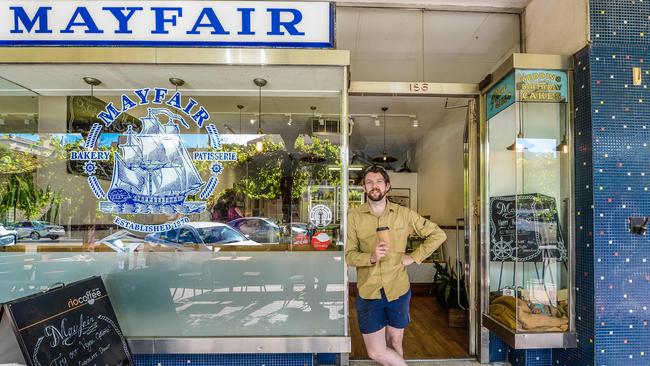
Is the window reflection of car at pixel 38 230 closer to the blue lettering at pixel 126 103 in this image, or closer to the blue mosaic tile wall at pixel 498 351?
the blue lettering at pixel 126 103

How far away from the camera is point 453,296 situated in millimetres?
4594

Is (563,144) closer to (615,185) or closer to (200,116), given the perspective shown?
(615,185)

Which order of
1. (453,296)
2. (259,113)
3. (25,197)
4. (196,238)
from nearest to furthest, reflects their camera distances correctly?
(196,238)
(25,197)
(259,113)
(453,296)

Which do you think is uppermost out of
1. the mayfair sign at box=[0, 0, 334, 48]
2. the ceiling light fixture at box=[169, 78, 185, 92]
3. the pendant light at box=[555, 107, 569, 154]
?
the mayfair sign at box=[0, 0, 334, 48]

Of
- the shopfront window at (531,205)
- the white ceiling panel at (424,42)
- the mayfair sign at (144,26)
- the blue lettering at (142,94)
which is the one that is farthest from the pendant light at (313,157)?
the shopfront window at (531,205)

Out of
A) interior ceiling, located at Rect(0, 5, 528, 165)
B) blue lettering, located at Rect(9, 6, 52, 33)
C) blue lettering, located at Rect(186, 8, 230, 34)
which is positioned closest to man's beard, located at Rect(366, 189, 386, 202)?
interior ceiling, located at Rect(0, 5, 528, 165)

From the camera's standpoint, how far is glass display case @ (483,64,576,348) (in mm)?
2994

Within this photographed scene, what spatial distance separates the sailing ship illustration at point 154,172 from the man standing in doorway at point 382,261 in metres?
1.33

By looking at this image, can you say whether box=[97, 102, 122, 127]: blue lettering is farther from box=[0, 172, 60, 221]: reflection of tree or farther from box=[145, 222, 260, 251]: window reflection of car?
box=[145, 222, 260, 251]: window reflection of car

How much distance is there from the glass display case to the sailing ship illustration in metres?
2.39

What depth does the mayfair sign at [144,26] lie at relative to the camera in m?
3.10

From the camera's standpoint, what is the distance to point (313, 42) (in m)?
3.11

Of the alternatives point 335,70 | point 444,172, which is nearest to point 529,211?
point 335,70

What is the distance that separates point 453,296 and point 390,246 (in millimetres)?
2445
